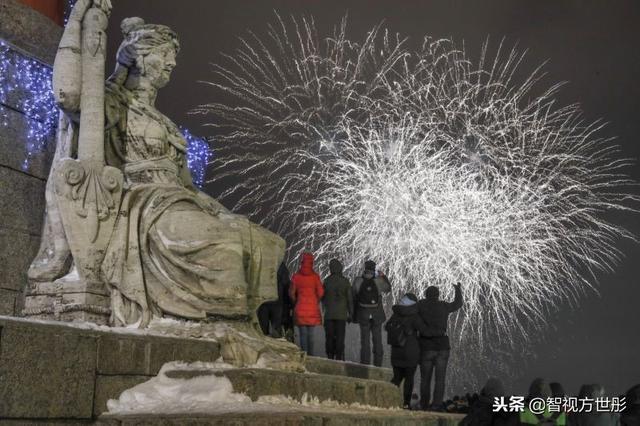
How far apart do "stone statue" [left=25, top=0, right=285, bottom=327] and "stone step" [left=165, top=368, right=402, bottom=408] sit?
0.84 m

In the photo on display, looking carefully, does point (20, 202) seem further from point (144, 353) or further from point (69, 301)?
point (144, 353)

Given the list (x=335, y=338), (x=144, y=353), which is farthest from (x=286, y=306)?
(x=144, y=353)

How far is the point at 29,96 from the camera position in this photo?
7625 millimetres

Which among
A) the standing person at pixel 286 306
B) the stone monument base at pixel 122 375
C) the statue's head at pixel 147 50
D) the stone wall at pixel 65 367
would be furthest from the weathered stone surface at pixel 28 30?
the standing person at pixel 286 306

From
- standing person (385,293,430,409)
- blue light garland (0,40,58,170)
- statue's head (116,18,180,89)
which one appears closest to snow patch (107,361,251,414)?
blue light garland (0,40,58,170)

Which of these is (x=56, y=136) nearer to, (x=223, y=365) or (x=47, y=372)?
(x=223, y=365)

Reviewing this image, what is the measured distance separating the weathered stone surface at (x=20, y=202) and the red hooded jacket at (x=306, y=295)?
4045 mm

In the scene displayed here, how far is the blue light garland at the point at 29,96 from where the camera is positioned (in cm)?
739

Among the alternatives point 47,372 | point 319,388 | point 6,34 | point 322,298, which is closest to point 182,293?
point 319,388

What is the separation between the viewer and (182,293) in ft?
22.5

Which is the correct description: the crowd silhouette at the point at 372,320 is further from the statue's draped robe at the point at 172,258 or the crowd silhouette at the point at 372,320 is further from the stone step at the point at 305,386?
the statue's draped robe at the point at 172,258

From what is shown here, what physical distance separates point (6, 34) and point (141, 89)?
131cm

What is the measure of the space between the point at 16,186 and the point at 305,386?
3.06m

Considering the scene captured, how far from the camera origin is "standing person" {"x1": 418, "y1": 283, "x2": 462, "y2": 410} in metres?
10.7
